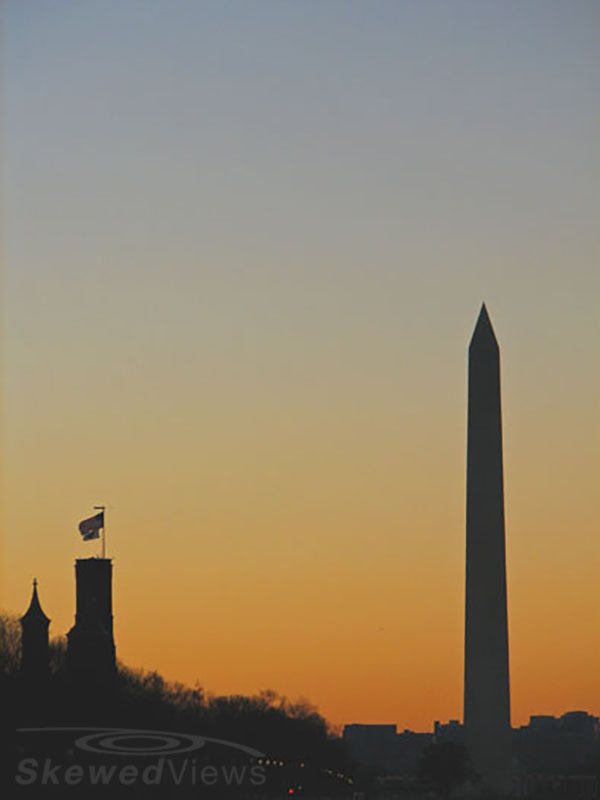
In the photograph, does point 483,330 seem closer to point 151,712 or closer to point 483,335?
point 483,335

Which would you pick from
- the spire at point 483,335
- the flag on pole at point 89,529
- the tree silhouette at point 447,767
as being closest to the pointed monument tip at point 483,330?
the spire at point 483,335

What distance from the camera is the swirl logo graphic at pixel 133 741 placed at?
102750 mm

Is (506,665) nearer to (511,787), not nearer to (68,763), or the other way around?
Result: (511,787)

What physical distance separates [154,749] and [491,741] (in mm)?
17237

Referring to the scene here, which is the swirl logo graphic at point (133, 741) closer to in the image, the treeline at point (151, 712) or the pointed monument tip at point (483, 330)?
the treeline at point (151, 712)

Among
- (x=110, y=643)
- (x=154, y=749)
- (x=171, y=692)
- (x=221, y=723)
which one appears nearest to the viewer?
(x=154, y=749)

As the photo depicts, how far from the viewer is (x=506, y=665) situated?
312ft

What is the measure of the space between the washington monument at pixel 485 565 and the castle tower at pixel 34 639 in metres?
39.4

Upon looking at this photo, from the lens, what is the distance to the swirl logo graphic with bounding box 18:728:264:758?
103 metres

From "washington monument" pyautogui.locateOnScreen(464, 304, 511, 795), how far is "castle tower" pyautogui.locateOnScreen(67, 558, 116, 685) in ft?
123

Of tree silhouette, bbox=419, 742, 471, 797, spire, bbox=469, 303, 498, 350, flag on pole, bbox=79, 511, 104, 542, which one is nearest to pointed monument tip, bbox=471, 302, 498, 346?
spire, bbox=469, 303, 498, 350

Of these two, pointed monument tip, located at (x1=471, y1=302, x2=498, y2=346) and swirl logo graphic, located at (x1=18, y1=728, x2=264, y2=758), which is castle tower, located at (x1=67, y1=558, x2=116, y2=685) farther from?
pointed monument tip, located at (x1=471, y1=302, x2=498, y2=346)

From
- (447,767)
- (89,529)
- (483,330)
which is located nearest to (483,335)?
(483,330)

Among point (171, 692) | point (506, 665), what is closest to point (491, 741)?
point (506, 665)
